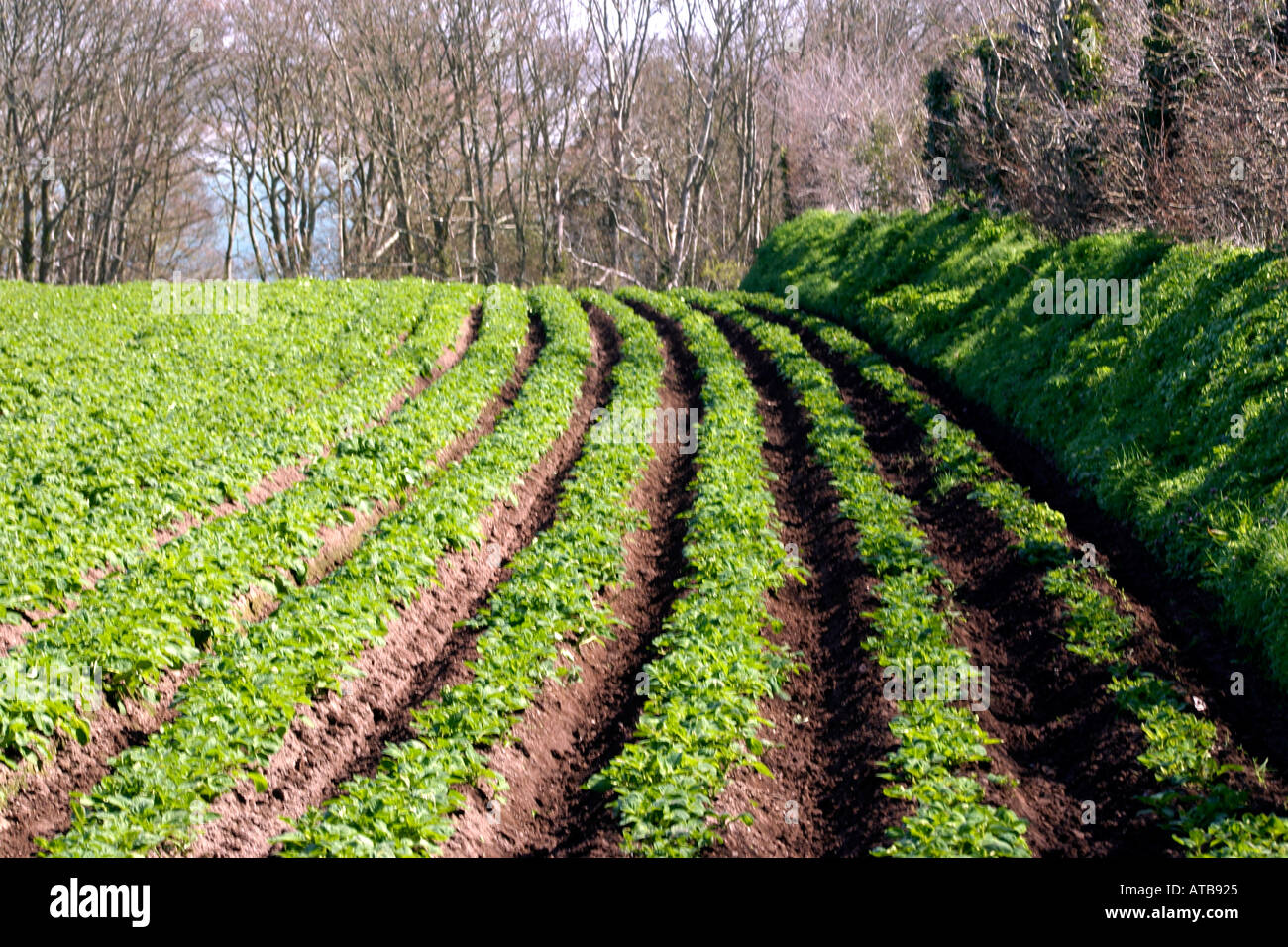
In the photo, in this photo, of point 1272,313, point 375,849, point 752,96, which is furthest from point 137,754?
point 752,96

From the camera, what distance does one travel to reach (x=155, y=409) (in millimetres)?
14445

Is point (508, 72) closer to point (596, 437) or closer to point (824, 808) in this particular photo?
point (596, 437)

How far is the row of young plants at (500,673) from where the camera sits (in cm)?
583

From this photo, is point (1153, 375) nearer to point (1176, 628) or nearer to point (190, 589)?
point (1176, 628)

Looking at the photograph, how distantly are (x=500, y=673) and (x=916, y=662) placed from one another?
342 cm

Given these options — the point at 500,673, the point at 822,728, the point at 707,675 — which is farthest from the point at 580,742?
the point at 822,728

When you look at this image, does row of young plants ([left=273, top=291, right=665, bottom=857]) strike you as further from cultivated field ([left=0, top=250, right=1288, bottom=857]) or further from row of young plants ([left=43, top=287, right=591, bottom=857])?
row of young plants ([left=43, top=287, right=591, bottom=857])

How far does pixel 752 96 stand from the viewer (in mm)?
48656

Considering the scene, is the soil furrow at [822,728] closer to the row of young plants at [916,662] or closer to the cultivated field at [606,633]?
the cultivated field at [606,633]

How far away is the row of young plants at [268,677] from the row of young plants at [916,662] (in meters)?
4.18

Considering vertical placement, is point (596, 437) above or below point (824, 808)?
above

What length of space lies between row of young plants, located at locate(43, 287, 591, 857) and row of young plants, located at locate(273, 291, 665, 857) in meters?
0.69

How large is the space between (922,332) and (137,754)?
1688 centimetres

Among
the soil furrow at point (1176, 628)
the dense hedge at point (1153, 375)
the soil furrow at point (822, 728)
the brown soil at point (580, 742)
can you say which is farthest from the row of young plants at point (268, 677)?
the dense hedge at point (1153, 375)
